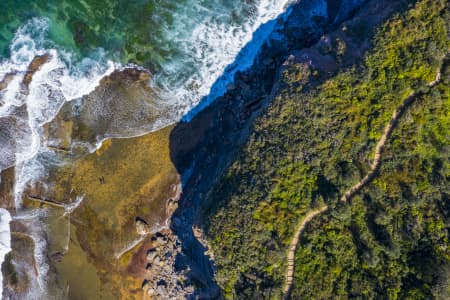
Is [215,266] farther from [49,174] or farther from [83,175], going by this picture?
[49,174]

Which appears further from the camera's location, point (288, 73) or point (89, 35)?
point (89, 35)

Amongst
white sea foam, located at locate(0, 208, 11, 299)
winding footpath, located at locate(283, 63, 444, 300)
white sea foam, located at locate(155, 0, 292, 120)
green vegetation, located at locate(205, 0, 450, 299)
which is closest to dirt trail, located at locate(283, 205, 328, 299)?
winding footpath, located at locate(283, 63, 444, 300)

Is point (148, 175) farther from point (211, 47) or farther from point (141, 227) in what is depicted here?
point (211, 47)

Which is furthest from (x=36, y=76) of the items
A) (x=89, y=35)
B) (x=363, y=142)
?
(x=363, y=142)

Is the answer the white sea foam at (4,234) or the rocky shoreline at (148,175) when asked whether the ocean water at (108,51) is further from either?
the rocky shoreline at (148,175)

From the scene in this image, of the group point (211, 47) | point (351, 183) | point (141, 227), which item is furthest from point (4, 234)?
point (351, 183)

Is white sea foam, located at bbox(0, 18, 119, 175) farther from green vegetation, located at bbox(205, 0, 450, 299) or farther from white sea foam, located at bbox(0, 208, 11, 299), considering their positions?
green vegetation, located at bbox(205, 0, 450, 299)
